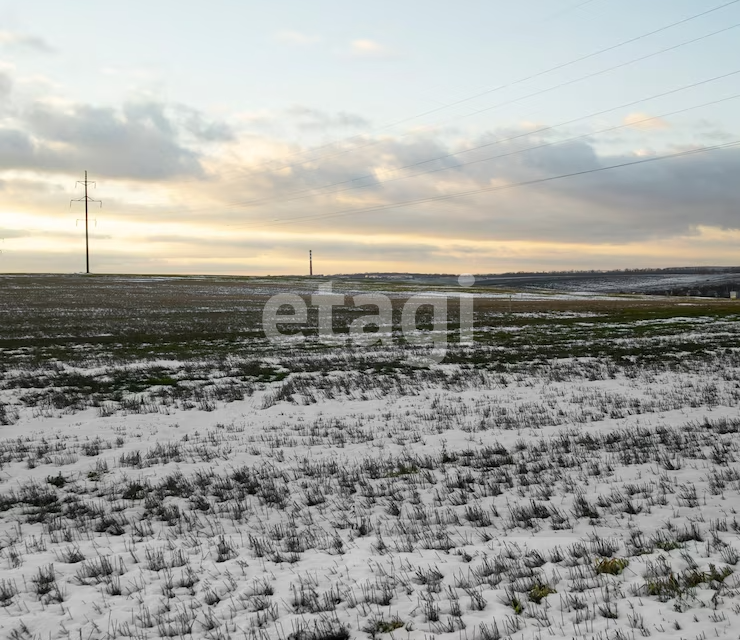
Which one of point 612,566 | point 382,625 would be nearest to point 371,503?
point 382,625

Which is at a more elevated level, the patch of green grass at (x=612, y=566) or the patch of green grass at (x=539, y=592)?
the patch of green grass at (x=612, y=566)

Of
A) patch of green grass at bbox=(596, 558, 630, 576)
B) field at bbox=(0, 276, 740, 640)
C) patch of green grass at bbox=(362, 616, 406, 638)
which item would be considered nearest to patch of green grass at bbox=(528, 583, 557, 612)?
field at bbox=(0, 276, 740, 640)

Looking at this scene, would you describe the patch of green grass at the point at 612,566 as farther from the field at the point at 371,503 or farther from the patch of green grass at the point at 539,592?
the patch of green grass at the point at 539,592

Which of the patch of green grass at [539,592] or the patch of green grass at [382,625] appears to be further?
the patch of green grass at [539,592]

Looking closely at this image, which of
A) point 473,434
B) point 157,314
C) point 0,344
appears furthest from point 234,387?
point 157,314

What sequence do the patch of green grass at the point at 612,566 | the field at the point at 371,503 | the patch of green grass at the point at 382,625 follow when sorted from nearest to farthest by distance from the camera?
the patch of green grass at the point at 382,625 < the field at the point at 371,503 < the patch of green grass at the point at 612,566

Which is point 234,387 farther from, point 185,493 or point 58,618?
point 58,618

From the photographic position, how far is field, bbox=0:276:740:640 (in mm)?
6410

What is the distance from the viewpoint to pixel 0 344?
112 feet

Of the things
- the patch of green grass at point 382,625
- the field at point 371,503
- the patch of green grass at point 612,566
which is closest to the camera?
the patch of green grass at point 382,625

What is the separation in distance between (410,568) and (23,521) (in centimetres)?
696

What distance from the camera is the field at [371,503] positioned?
21.0ft

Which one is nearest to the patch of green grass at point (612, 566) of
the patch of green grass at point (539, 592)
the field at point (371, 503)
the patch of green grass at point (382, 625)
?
the field at point (371, 503)

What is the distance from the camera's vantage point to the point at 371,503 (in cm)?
1016
